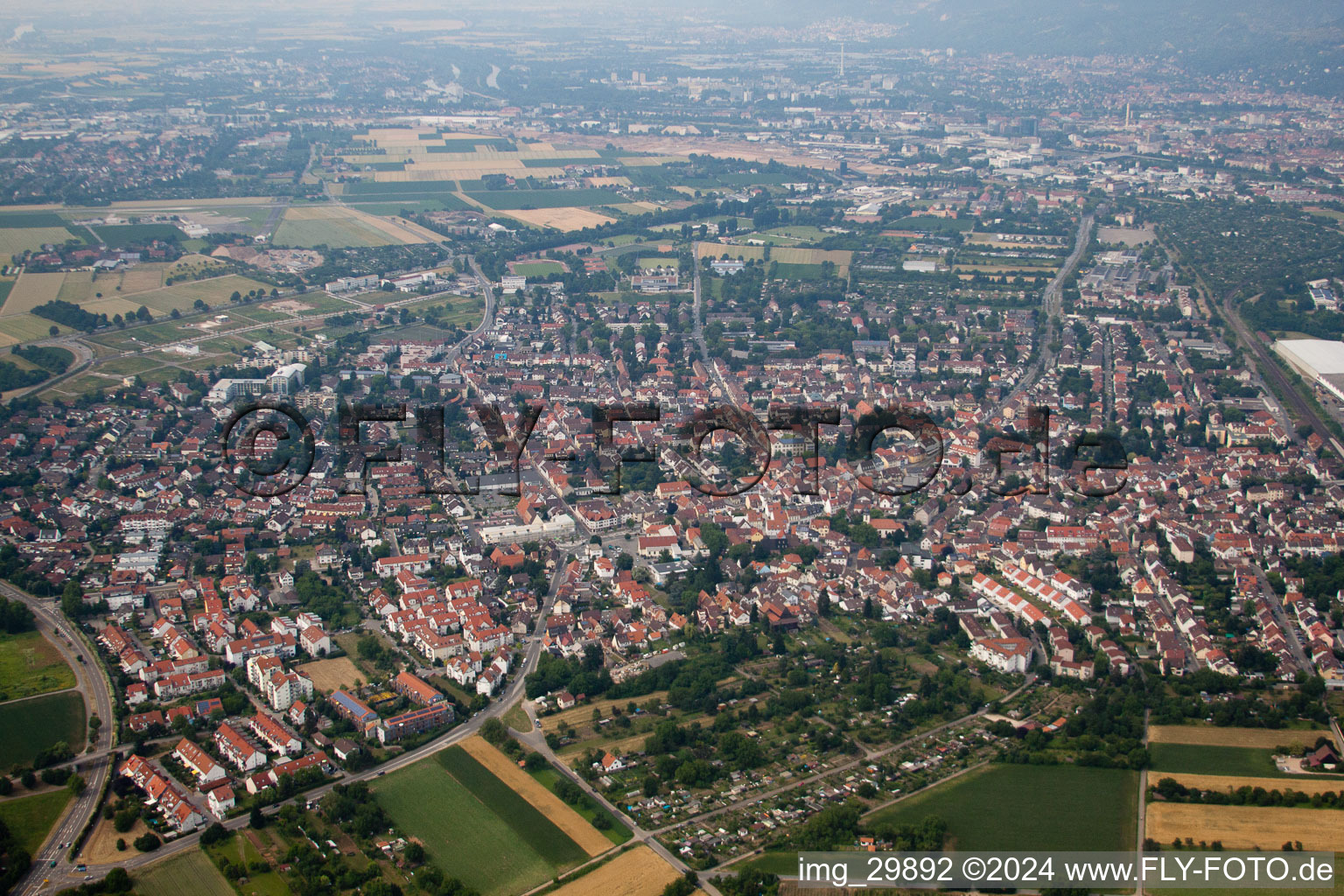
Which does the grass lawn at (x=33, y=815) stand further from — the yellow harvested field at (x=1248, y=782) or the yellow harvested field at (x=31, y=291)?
the yellow harvested field at (x=31, y=291)

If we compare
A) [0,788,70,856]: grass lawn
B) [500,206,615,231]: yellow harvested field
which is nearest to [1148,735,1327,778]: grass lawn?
[0,788,70,856]: grass lawn

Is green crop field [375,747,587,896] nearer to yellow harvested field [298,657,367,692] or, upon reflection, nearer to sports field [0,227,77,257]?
yellow harvested field [298,657,367,692]

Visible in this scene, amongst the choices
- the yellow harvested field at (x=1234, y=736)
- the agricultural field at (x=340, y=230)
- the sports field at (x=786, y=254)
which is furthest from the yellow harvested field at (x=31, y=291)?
the yellow harvested field at (x=1234, y=736)

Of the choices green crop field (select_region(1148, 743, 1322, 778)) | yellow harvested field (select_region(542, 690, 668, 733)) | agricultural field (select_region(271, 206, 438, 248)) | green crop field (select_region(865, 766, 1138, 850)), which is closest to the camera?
green crop field (select_region(865, 766, 1138, 850))

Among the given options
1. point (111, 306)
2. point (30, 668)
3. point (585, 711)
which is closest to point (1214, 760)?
point (585, 711)

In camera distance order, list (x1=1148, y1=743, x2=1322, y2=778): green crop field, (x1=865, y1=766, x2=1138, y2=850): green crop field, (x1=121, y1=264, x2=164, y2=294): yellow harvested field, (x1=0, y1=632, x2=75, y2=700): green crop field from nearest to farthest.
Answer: (x1=865, y1=766, x2=1138, y2=850): green crop field → (x1=1148, y1=743, x2=1322, y2=778): green crop field → (x1=0, y1=632, x2=75, y2=700): green crop field → (x1=121, y1=264, x2=164, y2=294): yellow harvested field
